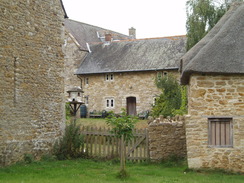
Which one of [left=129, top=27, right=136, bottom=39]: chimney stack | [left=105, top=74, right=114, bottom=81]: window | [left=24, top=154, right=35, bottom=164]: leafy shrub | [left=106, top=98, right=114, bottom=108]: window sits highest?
[left=129, top=27, right=136, bottom=39]: chimney stack

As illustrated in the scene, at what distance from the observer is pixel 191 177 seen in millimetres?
10156

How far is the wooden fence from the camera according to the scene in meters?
13.0

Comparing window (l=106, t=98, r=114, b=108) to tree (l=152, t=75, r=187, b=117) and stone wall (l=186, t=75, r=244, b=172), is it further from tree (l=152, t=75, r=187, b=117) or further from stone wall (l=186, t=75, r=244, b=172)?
stone wall (l=186, t=75, r=244, b=172)

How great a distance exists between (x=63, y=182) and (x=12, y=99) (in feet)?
11.6

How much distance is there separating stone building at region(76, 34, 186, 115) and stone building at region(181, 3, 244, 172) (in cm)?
1854

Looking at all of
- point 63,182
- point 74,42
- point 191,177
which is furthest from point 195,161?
point 74,42

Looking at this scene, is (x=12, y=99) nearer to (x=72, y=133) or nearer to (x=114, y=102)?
(x=72, y=133)

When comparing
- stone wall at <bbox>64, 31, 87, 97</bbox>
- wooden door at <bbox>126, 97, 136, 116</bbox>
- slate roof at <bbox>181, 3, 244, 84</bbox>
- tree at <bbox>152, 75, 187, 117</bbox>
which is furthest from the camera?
stone wall at <bbox>64, 31, 87, 97</bbox>

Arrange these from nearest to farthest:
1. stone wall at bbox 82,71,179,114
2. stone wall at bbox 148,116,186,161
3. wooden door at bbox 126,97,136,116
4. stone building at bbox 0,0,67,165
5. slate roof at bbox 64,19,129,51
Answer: stone building at bbox 0,0,67,165, stone wall at bbox 148,116,186,161, stone wall at bbox 82,71,179,114, wooden door at bbox 126,97,136,116, slate roof at bbox 64,19,129,51

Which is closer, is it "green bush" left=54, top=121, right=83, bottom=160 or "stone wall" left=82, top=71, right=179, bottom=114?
"green bush" left=54, top=121, right=83, bottom=160

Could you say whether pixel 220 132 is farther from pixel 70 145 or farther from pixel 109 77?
pixel 109 77

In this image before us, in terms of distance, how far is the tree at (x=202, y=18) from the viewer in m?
24.8

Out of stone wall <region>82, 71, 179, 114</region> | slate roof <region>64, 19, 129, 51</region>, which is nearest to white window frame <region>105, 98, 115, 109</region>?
stone wall <region>82, 71, 179, 114</region>

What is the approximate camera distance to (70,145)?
13281 millimetres
